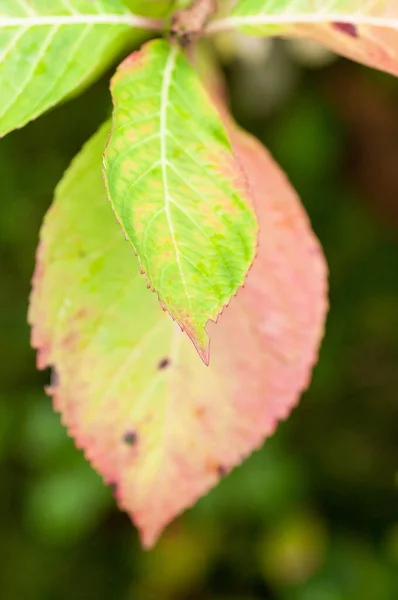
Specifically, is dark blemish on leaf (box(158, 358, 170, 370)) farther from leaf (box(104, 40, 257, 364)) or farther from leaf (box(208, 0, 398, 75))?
leaf (box(208, 0, 398, 75))

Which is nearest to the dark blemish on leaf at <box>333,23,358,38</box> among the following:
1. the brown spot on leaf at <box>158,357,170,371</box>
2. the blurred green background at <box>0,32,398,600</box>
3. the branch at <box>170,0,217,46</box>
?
the branch at <box>170,0,217,46</box>

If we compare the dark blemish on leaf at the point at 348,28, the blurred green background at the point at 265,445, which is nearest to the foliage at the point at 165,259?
the dark blemish on leaf at the point at 348,28

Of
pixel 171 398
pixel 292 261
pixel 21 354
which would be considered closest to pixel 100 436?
pixel 171 398

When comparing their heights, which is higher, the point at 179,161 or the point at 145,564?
the point at 179,161

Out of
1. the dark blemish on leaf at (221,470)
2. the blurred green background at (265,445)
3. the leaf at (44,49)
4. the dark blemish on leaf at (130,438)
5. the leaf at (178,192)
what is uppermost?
the leaf at (44,49)

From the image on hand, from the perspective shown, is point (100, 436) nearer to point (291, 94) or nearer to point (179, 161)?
point (179, 161)

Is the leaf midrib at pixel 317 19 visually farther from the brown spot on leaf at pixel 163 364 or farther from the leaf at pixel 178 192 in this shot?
the brown spot on leaf at pixel 163 364

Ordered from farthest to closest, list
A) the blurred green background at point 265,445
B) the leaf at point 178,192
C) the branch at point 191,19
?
the blurred green background at point 265,445
the branch at point 191,19
the leaf at point 178,192
